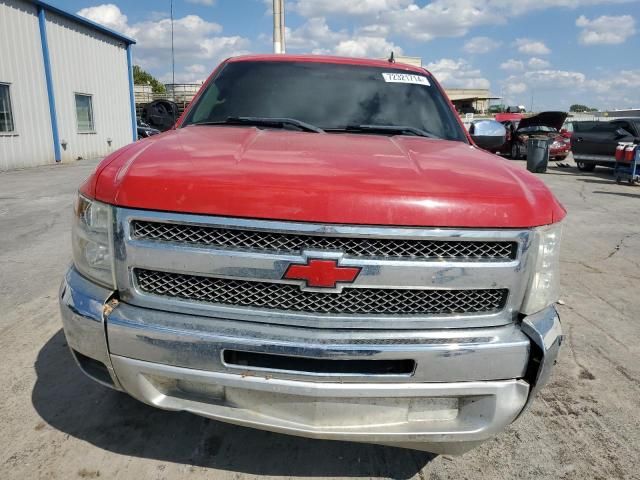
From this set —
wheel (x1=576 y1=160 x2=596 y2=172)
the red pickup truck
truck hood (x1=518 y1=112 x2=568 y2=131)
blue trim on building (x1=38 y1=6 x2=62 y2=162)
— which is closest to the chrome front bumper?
the red pickup truck

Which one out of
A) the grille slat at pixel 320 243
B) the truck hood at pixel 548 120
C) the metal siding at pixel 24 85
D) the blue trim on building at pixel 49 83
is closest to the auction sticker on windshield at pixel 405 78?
the grille slat at pixel 320 243

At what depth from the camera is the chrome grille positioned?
172cm

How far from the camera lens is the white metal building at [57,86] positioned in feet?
45.6

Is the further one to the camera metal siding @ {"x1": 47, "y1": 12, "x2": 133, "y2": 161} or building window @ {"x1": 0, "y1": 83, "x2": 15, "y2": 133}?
metal siding @ {"x1": 47, "y1": 12, "x2": 133, "y2": 161}

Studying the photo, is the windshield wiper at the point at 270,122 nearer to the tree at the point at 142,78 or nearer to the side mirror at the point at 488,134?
the side mirror at the point at 488,134

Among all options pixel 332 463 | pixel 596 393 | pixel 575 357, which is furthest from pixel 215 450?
pixel 575 357

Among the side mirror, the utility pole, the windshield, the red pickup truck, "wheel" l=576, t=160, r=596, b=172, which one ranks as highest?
the utility pole

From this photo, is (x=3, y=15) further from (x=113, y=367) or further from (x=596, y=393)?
(x=596, y=393)

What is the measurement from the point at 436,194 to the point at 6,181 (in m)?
12.4

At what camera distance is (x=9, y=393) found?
8.68 feet

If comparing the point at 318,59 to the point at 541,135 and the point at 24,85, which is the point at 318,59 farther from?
the point at 541,135

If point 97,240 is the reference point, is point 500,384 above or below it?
below

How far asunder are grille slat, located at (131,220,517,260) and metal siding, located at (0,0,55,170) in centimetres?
1455

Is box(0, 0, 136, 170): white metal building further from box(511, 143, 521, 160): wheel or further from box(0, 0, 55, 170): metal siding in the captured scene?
box(511, 143, 521, 160): wheel
